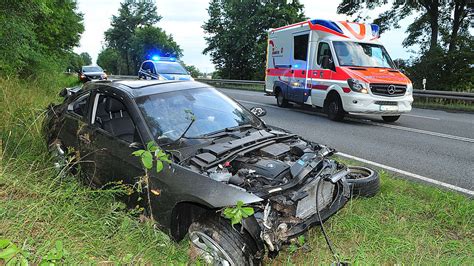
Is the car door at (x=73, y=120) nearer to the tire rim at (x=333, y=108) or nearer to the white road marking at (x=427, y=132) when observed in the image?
the tire rim at (x=333, y=108)

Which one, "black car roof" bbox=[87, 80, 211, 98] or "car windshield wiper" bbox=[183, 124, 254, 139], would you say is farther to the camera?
"black car roof" bbox=[87, 80, 211, 98]

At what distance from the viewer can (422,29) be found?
23406 millimetres

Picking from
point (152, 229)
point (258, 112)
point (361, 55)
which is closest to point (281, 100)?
point (361, 55)

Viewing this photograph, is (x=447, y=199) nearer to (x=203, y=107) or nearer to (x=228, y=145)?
(x=228, y=145)

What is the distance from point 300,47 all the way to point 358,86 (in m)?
2.80

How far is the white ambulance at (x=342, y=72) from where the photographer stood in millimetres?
9086

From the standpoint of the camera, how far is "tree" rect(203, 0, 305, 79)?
36.5m

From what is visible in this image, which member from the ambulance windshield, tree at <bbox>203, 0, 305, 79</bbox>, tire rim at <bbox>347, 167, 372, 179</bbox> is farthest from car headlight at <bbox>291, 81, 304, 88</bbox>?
tree at <bbox>203, 0, 305, 79</bbox>

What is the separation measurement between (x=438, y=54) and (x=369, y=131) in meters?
14.1

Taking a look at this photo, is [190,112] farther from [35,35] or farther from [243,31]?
[243,31]

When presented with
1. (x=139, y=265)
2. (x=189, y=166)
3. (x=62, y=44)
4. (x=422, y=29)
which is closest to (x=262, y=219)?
(x=189, y=166)

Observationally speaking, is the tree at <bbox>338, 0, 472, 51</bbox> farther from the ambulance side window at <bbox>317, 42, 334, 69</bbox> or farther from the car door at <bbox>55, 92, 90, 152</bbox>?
the car door at <bbox>55, 92, 90, 152</bbox>

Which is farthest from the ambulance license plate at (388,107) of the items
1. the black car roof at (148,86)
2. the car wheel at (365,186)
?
the black car roof at (148,86)

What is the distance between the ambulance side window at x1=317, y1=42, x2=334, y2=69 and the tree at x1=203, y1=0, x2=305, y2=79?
25.3 metres
